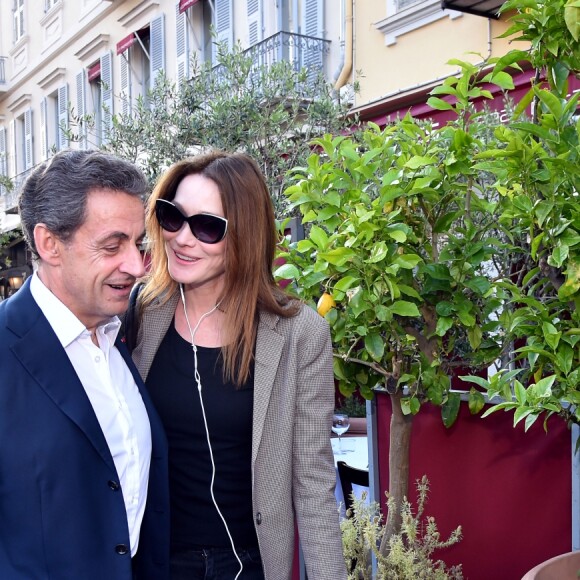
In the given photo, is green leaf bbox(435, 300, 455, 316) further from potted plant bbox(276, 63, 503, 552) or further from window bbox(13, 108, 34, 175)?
window bbox(13, 108, 34, 175)

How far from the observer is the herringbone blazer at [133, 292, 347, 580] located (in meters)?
2.17

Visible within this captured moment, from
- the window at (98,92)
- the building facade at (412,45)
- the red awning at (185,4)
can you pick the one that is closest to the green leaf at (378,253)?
the building facade at (412,45)

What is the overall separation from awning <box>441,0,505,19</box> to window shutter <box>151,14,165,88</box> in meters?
7.83

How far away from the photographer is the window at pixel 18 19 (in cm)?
2253

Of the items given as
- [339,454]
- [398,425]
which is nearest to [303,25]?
[339,454]

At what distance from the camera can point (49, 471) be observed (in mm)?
1623

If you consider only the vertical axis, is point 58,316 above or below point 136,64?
below

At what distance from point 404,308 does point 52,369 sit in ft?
4.18

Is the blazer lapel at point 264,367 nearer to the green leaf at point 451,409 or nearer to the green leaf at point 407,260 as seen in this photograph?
the green leaf at point 407,260

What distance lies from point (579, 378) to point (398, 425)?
1.13m

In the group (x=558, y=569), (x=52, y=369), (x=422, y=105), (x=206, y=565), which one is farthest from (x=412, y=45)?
(x=52, y=369)

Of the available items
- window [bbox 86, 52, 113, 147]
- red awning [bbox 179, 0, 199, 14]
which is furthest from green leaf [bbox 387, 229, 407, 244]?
window [bbox 86, 52, 113, 147]

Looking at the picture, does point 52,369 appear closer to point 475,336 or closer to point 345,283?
point 345,283

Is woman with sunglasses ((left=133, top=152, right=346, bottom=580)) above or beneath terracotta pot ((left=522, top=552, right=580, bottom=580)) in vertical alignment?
above
